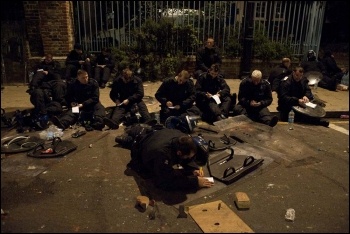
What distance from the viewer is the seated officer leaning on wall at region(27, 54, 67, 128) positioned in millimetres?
7000

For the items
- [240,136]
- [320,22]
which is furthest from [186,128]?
[320,22]

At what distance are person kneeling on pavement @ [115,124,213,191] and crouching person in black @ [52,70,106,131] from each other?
2.21 m

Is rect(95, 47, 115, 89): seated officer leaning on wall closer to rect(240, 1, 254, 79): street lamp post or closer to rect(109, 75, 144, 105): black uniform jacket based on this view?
rect(109, 75, 144, 105): black uniform jacket

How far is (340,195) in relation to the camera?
4582mm

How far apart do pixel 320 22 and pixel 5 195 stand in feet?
36.3

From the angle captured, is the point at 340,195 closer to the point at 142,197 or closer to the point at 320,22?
the point at 142,197

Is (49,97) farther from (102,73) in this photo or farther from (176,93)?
(102,73)

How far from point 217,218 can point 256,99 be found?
4.04m

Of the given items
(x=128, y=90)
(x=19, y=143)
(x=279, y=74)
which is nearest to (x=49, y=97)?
(x=19, y=143)

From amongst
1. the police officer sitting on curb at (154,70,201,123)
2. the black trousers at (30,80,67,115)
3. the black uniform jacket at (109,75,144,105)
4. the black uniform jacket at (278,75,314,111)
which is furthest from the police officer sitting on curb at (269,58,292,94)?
the black trousers at (30,80,67,115)

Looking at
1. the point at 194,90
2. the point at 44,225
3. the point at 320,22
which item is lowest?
the point at 44,225

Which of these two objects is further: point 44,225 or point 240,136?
point 240,136

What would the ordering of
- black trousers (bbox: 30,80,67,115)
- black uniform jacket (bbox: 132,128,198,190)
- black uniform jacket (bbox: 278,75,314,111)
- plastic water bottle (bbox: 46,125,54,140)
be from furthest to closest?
1. black uniform jacket (bbox: 278,75,314,111)
2. black trousers (bbox: 30,80,67,115)
3. plastic water bottle (bbox: 46,125,54,140)
4. black uniform jacket (bbox: 132,128,198,190)

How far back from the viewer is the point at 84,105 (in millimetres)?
7203
